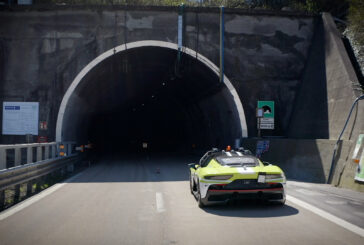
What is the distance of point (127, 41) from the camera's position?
69.9 feet

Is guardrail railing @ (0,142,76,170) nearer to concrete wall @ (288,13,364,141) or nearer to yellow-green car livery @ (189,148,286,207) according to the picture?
yellow-green car livery @ (189,148,286,207)

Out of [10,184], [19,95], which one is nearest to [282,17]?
[19,95]

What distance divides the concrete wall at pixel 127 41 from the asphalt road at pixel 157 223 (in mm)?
11758

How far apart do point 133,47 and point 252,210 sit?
48.6 ft

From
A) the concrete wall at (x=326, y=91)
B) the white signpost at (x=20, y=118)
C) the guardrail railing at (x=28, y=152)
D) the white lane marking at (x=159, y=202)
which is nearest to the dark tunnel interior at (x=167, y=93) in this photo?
the white signpost at (x=20, y=118)

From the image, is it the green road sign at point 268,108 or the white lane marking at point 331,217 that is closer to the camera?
the white lane marking at point 331,217

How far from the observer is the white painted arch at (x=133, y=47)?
2047 cm

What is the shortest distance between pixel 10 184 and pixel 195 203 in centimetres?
479

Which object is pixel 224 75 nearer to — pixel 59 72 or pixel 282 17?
pixel 282 17

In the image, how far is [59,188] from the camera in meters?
12.5

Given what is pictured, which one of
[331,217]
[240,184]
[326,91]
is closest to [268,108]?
[326,91]

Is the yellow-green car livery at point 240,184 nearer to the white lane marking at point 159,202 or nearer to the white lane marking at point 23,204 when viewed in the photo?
the white lane marking at point 159,202

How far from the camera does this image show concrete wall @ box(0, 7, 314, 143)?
21172mm

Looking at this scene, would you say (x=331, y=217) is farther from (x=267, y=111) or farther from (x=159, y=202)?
(x=267, y=111)
